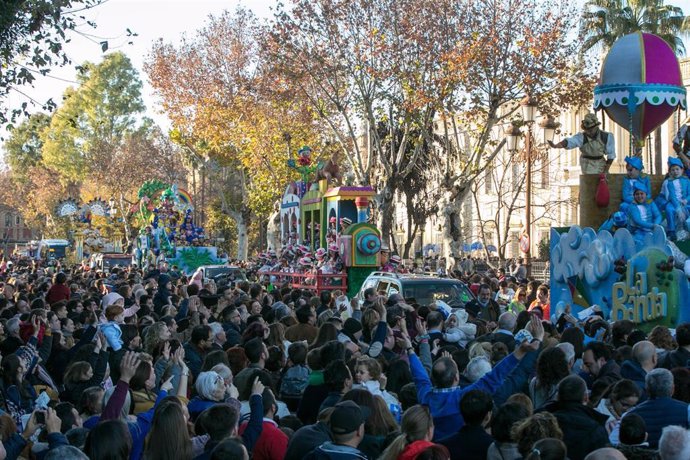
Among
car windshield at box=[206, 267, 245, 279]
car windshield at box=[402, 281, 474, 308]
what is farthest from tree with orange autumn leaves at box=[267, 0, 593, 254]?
car windshield at box=[402, 281, 474, 308]

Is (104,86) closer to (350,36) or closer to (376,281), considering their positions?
(350,36)

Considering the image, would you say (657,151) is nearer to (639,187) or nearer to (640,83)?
A: (640,83)

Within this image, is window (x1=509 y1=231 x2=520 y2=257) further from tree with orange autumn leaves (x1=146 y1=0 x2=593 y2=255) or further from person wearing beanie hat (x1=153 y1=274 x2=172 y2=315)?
person wearing beanie hat (x1=153 y1=274 x2=172 y2=315)

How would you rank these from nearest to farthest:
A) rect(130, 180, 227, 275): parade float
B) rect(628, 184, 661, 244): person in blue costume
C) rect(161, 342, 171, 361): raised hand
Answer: rect(161, 342, 171, 361): raised hand → rect(628, 184, 661, 244): person in blue costume → rect(130, 180, 227, 275): parade float

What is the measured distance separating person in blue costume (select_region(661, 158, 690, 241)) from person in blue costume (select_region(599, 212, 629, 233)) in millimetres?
639

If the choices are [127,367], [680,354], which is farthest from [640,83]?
[127,367]

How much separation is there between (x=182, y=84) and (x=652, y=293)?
30.5 meters

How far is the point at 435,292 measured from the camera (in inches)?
649

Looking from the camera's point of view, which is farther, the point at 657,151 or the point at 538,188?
the point at 538,188


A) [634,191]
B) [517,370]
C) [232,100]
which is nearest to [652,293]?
[634,191]

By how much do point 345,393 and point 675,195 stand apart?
10641 millimetres

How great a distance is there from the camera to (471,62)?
2839 centimetres

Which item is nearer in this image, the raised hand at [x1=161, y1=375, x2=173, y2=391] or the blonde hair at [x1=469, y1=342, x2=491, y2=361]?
the raised hand at [x1=161, y1=375, x2=173, y2=391]

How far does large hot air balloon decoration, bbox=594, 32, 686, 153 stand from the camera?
17234 millimetres
